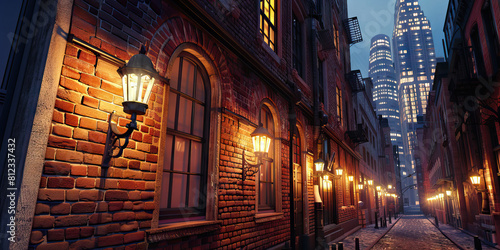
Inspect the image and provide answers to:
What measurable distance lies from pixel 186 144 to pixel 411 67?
197987 mm

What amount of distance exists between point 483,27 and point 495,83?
2.56m

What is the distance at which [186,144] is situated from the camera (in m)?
4.55

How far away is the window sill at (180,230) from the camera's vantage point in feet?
11.1

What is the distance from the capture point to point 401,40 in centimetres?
18725

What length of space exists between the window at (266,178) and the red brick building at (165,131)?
0.03m

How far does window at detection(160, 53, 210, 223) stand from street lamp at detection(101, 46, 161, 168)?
1.14m

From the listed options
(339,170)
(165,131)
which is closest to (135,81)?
(165,131)

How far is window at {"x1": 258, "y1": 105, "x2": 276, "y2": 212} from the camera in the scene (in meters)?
6.90

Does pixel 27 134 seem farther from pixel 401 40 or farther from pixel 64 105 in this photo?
pixel 401 40

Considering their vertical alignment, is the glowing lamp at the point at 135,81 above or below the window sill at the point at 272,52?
below

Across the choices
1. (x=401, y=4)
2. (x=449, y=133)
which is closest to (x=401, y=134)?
(x=401, y=4)

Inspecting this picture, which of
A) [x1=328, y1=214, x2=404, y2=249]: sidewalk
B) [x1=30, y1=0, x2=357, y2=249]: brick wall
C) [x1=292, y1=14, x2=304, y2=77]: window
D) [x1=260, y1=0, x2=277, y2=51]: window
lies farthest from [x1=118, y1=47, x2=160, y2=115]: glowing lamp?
[x1=328, y1=214, x2=404, y2=249]: sidewalk

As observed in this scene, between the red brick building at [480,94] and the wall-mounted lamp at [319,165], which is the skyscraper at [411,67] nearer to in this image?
the red brick building at [480,94]

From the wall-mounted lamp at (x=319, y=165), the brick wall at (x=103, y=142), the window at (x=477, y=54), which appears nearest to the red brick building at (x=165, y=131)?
the brick wall at (x=103, y=142)
